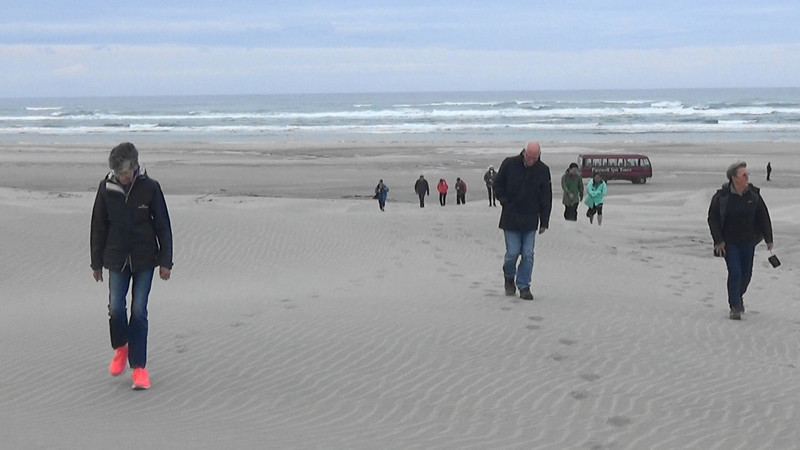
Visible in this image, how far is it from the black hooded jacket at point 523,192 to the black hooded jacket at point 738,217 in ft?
4.95

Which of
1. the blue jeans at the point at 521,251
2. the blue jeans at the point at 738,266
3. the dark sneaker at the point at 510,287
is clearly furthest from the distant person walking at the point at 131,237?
the blue jeans at the point at 738,266

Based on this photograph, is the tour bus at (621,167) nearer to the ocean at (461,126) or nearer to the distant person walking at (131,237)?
the ocean at (461,126)

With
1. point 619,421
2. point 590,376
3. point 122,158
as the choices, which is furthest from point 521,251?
point 122,158

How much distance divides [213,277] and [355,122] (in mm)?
77119

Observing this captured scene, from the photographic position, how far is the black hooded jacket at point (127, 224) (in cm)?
562

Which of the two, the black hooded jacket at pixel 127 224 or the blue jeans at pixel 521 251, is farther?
the blue jeans at pixel 521 251

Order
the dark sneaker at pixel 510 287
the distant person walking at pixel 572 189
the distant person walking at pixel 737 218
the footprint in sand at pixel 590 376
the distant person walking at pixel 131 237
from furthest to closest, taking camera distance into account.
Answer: the distant person walking at pixel 572 189, the dark sneaker at pixel 510 287, the distant person walking at pixel 737 218, the footprint in sand at pixel 590 376, the distant person walking at pixel 131 237

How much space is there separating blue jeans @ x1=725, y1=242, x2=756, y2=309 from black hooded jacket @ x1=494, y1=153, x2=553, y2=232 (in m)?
1.69

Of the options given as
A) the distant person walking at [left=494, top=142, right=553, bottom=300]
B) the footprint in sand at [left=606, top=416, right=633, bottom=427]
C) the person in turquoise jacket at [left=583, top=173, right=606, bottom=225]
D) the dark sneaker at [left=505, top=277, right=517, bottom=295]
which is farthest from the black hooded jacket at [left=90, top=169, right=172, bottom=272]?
the person in turquoise jacket at [left=583, top=173, right=606, bottom=225]

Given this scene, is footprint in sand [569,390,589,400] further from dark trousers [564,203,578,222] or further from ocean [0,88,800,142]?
ocean [0,88,800,142]

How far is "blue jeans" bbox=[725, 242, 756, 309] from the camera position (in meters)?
8.31

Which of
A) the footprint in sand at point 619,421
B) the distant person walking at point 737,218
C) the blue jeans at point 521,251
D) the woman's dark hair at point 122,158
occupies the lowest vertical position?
the footprint in sand at point 619,421

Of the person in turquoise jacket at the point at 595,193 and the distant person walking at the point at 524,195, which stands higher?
the distant person walking at the point at 524,195

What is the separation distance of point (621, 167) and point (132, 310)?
31.5m
